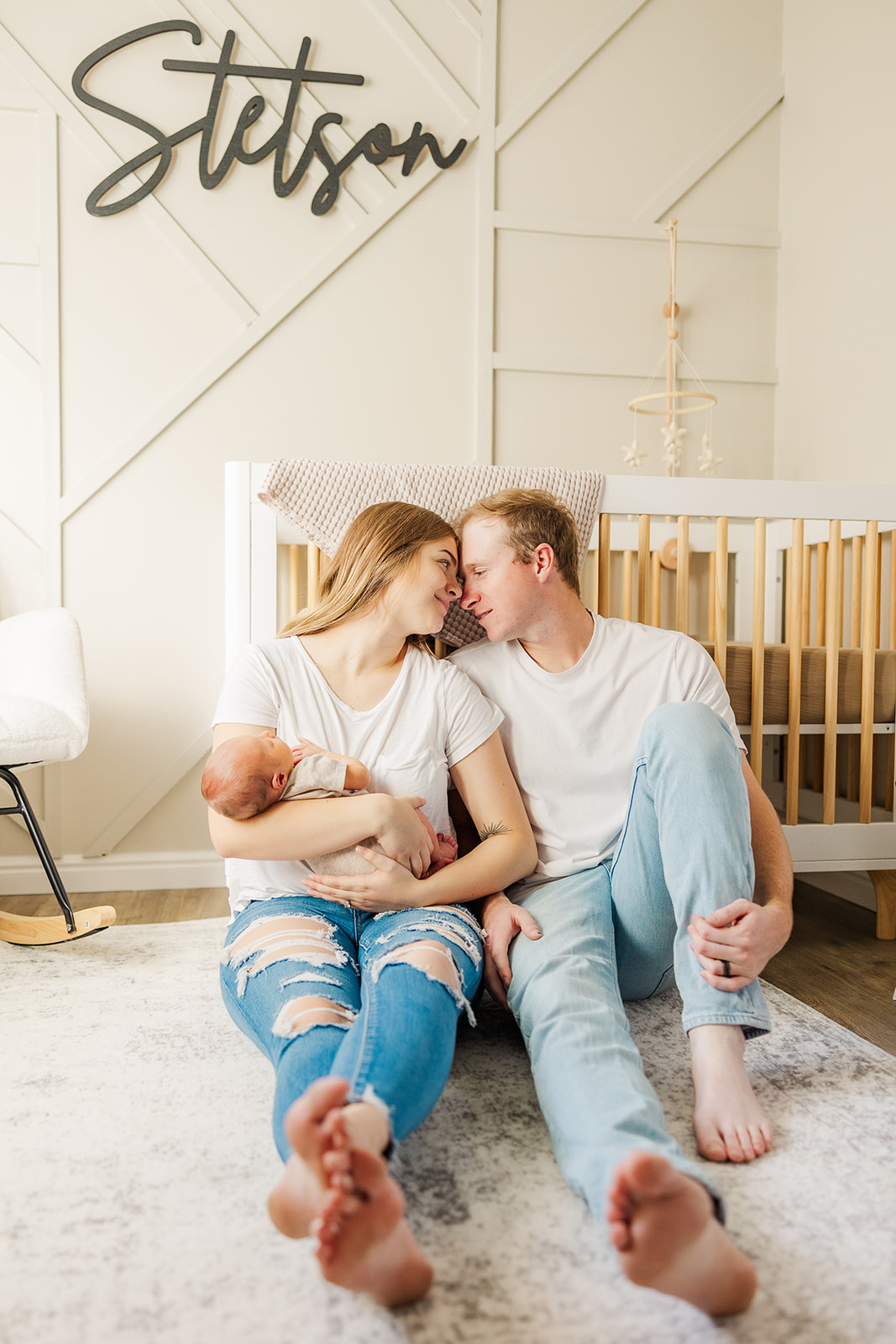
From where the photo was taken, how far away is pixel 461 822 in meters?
1.40

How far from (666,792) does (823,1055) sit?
1.53 feet

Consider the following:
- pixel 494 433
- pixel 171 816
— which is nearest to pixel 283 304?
pixel 494 433

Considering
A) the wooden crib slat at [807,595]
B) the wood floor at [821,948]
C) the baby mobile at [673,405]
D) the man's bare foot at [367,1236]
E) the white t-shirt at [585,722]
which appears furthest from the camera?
the baby mobile at [673,405]

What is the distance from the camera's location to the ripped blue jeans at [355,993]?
2.71 feet

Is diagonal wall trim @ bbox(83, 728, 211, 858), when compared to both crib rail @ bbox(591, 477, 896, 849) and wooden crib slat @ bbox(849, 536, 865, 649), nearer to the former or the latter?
crib rail @ bbox(591, 477, 896, 849)

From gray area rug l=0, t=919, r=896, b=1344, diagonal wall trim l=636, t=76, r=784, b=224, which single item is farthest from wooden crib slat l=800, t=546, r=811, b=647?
gray area rug l=0, t=919, r=896, b=1344

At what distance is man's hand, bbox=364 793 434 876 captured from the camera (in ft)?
3.71

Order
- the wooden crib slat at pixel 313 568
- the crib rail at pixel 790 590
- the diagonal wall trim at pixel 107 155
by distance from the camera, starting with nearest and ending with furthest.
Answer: the wooden crib slat at pixel 313 568, the crib rail at pixel 790 590, the diagonal wall trim at pixel 107 155

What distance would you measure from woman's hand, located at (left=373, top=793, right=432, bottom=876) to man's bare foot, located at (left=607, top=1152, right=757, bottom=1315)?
525mm

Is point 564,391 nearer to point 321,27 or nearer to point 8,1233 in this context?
point 321,27

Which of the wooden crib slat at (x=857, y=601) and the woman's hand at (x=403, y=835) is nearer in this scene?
the woman's hand at (x=403, y=835)

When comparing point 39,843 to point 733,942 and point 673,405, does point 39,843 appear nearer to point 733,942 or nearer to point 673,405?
point 733,942

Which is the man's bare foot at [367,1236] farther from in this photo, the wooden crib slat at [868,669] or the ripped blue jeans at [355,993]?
the wooden crib slat at [868,669]

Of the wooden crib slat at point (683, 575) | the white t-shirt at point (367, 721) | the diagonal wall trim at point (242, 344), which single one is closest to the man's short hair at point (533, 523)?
the white t-shirt at point (367, 721)
